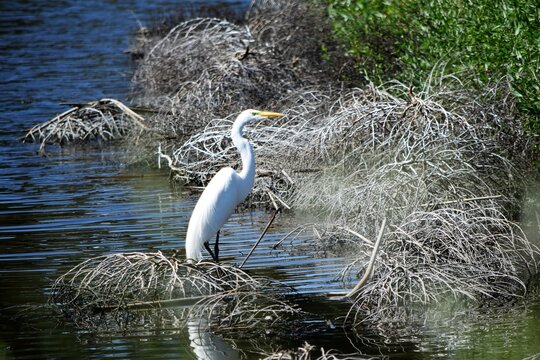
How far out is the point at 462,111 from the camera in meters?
11.1

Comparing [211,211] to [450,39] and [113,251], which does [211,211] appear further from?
[450,39]

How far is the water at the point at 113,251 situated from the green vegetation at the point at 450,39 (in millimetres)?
2680

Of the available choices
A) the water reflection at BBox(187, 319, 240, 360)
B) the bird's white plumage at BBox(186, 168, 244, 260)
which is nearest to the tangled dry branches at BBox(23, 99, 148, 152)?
the bird's white plumage at BBox(186, 168, 244, 260)

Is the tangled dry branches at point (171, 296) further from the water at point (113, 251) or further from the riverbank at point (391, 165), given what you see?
the riverbank at point (391, 165)

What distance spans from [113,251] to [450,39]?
15.8 feet

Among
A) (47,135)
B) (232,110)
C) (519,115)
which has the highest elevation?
(519,115)

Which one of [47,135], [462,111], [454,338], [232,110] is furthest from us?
[47,135]

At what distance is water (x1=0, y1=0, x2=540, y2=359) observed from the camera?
7.89 meters

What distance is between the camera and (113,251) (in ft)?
35.4

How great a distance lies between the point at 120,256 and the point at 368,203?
8.97 ft

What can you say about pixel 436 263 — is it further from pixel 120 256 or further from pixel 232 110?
pixel 232 110

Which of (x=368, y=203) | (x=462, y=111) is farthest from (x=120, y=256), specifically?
(x=462, y=111)

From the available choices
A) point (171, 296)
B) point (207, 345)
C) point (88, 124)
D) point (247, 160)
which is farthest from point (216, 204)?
point (88, 124)

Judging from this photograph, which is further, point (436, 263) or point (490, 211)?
point (490, 211)
